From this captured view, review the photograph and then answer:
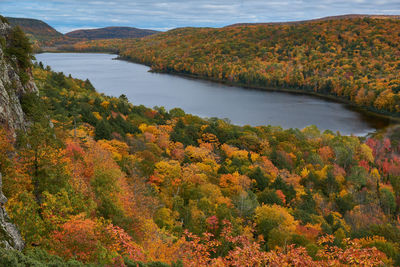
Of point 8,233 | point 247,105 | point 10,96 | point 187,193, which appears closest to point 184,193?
point 187,193

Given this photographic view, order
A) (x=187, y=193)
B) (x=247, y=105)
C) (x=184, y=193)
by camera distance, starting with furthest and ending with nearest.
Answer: (x=247, y=105) → (x=184, y=193) → (x=187, y=193)

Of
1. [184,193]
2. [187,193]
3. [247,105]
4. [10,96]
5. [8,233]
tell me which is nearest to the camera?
[8,233]

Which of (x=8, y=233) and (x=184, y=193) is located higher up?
(x=8, y=233)

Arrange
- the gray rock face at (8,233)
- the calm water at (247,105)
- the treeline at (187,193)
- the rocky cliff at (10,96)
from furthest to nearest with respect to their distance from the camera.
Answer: the calm water at (247,105), the treeline at (187,193), the rocky cliff at (10,96), the gray rock face at (8,233)

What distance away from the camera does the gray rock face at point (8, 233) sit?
42.2ft

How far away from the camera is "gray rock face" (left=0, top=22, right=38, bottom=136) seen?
22797 mm

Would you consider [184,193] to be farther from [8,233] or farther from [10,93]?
[8,233]

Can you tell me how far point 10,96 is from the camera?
2512cm

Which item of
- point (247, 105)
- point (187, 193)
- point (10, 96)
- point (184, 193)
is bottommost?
point (184, 193)

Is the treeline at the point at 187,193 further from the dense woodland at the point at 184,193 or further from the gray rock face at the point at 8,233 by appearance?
the gray rock face at the point at 8,233

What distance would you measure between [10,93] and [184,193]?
2314 cm

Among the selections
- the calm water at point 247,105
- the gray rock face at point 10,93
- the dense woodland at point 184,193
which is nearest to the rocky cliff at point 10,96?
the gray rock face at point 10,93

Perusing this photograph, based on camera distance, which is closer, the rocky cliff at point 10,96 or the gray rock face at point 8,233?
the gray rock face at point 8,233

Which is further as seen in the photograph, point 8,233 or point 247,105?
point 247,105
